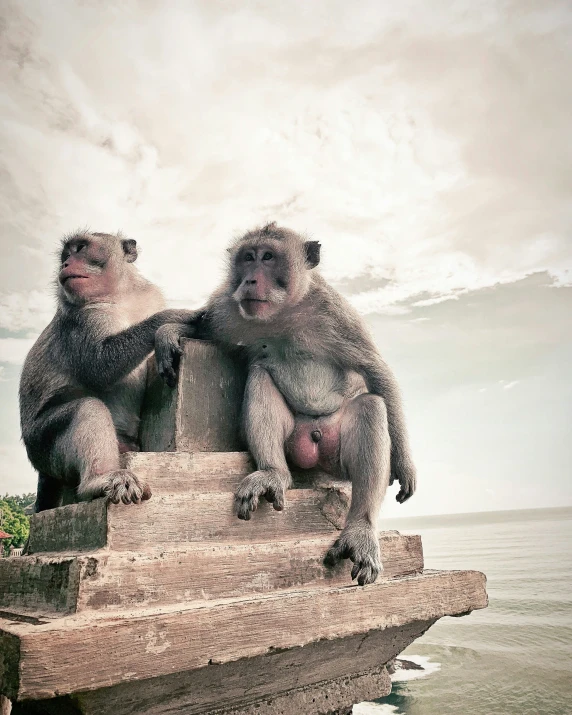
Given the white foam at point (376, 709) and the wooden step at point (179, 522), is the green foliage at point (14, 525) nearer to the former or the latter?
the white foam at point (376, 709)

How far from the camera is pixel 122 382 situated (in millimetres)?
4137

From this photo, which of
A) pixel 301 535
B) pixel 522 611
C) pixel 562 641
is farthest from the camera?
pixel 522 611

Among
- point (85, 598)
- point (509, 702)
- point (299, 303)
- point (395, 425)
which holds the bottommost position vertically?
point (509, 702)

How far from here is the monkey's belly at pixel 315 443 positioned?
392cm

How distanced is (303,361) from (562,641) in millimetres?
35953

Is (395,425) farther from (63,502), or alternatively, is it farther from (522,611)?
(522,611)

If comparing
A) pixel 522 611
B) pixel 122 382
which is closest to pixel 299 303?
pixel 122 382

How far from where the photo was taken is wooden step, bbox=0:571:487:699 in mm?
2178

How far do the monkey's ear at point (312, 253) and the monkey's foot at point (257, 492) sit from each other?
70.7 inches

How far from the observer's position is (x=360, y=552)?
11.0 feet

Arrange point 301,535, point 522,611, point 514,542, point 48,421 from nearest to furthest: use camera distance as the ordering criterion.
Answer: point 301,535 < point 48,421 < point 522,611 < point 514,542

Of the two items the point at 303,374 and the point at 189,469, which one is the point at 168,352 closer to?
the point at 189,469

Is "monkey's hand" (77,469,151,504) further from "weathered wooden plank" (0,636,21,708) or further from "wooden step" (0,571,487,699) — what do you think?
"weathered wooden plank" (0,636,21,708)

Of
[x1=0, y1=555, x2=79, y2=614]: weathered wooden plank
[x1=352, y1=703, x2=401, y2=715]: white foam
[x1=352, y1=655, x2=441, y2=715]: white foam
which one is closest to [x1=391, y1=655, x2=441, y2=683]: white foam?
[x1=352, y1=655, x2=441, y2=715]: white foam
